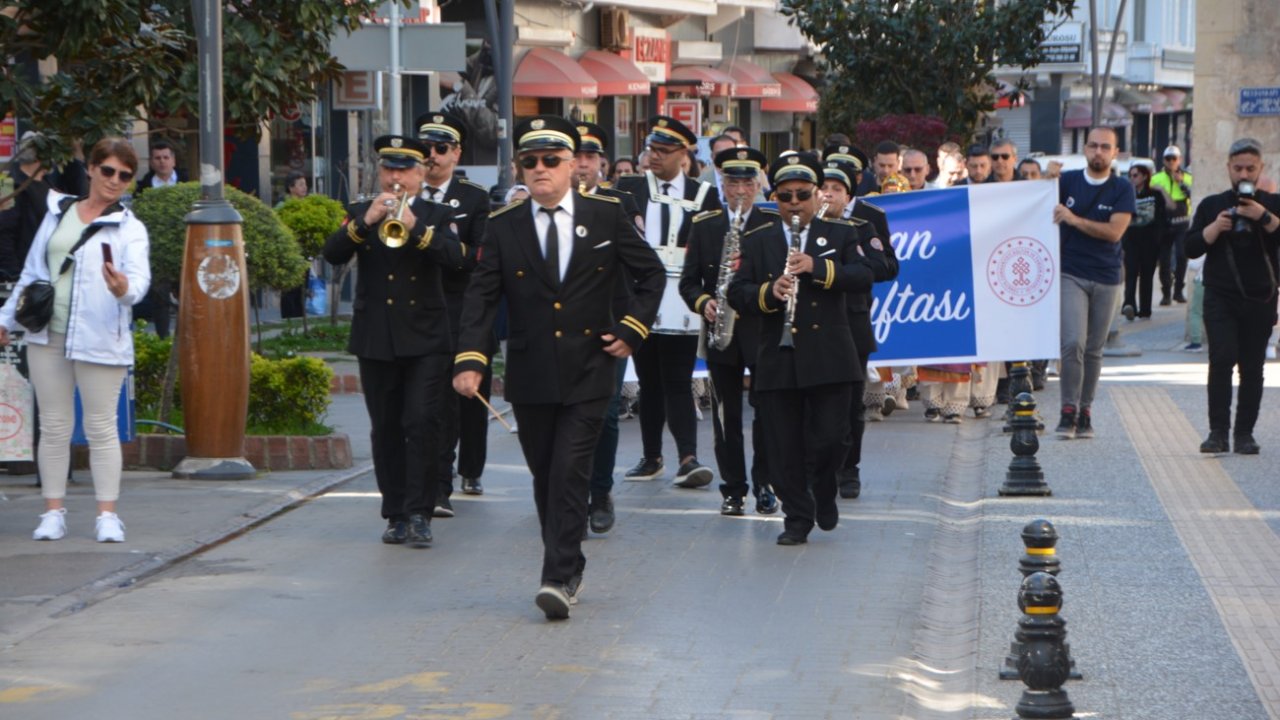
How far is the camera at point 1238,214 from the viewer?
488 inches

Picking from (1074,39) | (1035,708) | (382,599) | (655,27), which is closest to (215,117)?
Answer: (382,599)

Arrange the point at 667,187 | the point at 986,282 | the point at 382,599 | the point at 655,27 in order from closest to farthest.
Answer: the point at 382,599 < the point at 667,187 < the point at 986,282 < the point at 655,27

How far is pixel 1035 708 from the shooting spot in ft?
19.9

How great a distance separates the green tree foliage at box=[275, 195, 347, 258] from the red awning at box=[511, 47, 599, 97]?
44.7 ft

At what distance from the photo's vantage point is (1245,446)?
12.7 metres

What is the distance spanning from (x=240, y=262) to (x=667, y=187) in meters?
2.45

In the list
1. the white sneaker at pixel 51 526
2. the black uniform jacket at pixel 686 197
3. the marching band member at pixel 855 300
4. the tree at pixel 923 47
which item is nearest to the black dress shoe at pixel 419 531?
the white sneaker at pixel 51 526

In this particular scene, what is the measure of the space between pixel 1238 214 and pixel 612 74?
900 inches

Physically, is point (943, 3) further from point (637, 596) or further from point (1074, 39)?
point (1074, 39)

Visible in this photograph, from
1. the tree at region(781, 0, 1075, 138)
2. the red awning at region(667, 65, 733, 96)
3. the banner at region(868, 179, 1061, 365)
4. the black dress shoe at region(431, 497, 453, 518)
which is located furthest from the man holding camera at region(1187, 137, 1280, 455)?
the red awning at region(667, 65, 733, 96)

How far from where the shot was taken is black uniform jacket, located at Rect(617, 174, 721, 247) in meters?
11.3

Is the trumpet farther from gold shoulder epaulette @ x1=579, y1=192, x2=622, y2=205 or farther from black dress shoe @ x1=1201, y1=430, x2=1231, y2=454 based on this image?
black dress shoe @ x1=1201, y1=430, x2=1231, y2=454

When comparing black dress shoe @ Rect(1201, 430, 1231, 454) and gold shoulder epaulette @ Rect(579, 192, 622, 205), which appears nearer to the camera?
gold shoulder epaulette @ Rect(579, 192, 622, 205)

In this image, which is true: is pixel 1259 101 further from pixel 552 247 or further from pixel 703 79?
pixel 703 79
